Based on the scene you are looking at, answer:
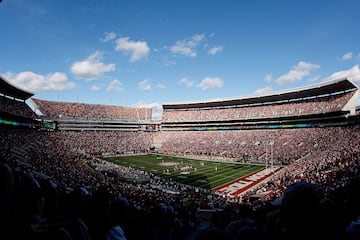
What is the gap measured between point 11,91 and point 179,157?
35524 mm

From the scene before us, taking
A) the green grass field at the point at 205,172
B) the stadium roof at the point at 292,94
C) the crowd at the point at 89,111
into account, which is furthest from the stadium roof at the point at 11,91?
the stadium roof at the point at 292,94

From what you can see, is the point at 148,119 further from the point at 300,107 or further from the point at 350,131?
the point at 350,131

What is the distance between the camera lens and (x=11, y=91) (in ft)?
175

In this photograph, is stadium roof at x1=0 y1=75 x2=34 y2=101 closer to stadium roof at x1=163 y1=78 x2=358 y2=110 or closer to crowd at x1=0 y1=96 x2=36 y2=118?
crowd at x1=0 y1=96 x2=36 y2=118

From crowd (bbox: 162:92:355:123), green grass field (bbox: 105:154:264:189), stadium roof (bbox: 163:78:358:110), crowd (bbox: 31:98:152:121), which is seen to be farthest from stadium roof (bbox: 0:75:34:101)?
stadium roof (bbox: 163:78:358:110)

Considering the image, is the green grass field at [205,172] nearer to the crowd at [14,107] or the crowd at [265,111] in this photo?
the crowd at [265,111]

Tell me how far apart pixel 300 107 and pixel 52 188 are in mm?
59258

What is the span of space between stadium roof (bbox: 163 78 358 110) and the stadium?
23cm

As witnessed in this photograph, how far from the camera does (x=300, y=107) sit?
56812mm

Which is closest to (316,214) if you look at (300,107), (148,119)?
(300,107)

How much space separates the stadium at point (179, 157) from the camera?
439 centimetres

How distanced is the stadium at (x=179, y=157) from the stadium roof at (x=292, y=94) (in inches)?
9.0

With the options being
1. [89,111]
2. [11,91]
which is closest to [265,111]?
[89,111]

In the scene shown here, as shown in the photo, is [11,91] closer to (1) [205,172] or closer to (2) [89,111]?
(2) [89,111]
